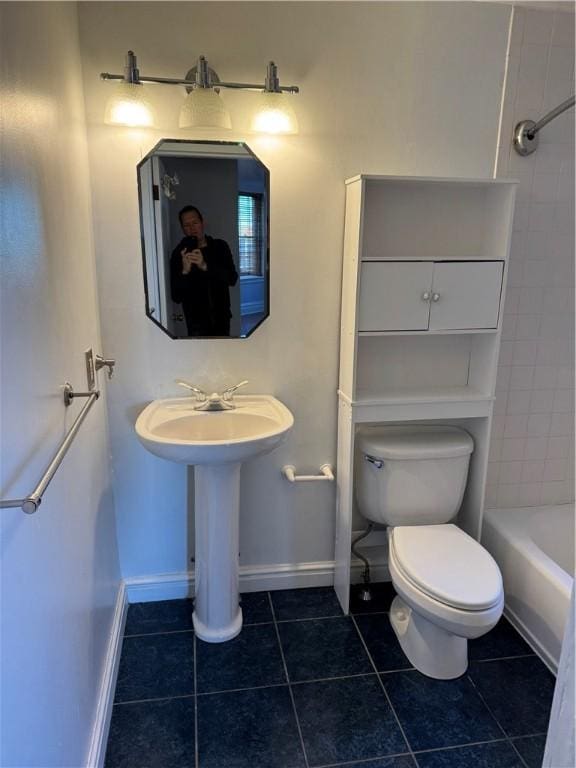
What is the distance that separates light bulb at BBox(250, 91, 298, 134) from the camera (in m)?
1.76

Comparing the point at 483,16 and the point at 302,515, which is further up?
the point at 483,16

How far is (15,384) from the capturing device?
0.98 m

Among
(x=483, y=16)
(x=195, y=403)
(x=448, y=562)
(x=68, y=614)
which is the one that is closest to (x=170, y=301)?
(x=195, y=403)

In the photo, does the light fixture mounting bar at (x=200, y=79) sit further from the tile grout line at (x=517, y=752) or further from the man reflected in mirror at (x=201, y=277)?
the tile grout line at (x=517, y=752)

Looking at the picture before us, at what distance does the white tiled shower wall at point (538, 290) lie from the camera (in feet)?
6.44

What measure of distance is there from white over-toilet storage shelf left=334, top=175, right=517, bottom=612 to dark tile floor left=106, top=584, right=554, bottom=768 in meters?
0.28

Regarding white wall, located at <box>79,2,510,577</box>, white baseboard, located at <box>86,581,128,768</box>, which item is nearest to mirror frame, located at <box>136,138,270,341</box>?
white wall, located at <box>79,2,510,577</box>

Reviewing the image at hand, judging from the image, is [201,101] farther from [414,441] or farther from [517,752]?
[517,752]

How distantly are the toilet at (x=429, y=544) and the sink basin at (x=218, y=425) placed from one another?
0.42m

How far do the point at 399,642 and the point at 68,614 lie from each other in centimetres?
127

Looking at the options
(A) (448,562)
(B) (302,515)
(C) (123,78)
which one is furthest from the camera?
(B) (302,515)

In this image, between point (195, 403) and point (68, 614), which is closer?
point (68, 614)

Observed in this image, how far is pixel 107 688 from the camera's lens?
165 cm

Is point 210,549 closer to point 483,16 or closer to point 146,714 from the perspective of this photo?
point 146,714
